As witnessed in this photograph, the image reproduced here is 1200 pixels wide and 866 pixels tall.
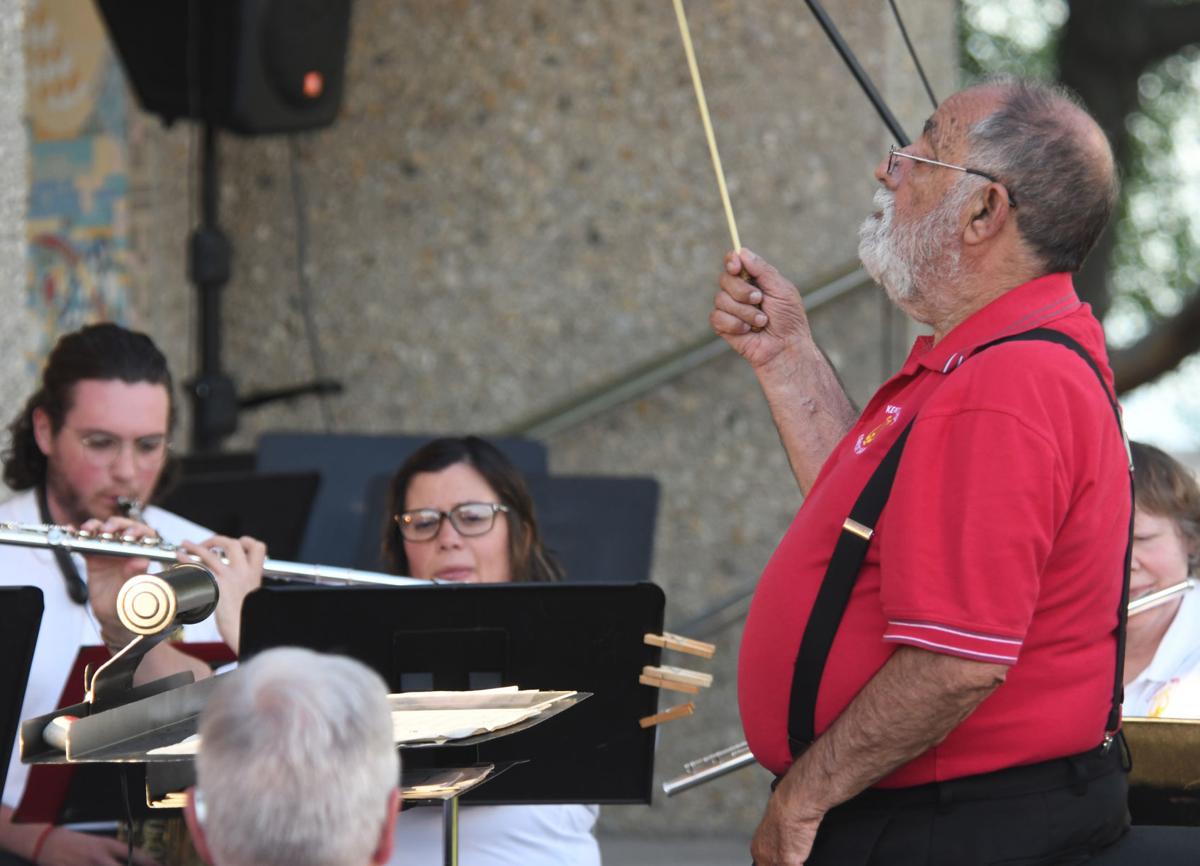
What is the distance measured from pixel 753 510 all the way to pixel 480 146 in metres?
1.62

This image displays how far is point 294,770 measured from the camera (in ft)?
5.05

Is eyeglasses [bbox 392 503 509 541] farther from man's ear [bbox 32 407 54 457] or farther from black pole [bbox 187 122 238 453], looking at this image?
black pole [bbox 187 122 238 453]

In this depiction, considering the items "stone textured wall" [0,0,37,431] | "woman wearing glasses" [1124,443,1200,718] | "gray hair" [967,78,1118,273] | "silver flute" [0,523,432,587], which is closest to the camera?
"gray hair" [967,78,1118,273]

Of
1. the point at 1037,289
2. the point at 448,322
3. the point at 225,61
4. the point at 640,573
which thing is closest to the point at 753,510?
the point at 640,573

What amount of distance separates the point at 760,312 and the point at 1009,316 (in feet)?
1.96

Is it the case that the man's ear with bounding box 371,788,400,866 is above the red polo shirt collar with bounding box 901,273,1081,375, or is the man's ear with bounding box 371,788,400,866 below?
below

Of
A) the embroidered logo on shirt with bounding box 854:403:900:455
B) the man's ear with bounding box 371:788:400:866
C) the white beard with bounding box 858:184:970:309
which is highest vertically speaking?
the white beard with bounding box 858:184:970:309

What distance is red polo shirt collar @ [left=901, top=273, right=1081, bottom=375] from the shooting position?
2.37 metres

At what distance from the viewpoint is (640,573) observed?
4742 mm

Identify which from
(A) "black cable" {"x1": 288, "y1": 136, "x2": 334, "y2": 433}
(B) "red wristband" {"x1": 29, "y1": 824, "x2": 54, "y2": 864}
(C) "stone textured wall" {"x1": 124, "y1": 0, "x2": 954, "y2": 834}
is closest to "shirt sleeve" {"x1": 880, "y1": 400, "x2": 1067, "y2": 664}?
(B) "red wristband" {"x1": 29, "y1": 824, "x2": 54, "y2": 864}

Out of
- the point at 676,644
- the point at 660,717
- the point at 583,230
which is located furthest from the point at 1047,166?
the point at 583,230

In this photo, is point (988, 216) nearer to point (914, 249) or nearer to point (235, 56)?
point (914, 249)

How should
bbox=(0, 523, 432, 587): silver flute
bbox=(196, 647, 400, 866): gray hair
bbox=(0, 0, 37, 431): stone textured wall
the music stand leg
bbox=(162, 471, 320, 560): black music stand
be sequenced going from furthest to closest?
1. bbox=(162, 471, 320, 560): black music stand
2. bbox=(0, 0, 37, 431): stone textured wall
3. bbox=(0, 523, 432, 587): silver flute
4. the music stand leg
5. bbox=(196, 647, 400, 866): gray hair

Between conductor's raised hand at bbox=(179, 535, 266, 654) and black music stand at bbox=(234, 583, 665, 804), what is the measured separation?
0.43m
